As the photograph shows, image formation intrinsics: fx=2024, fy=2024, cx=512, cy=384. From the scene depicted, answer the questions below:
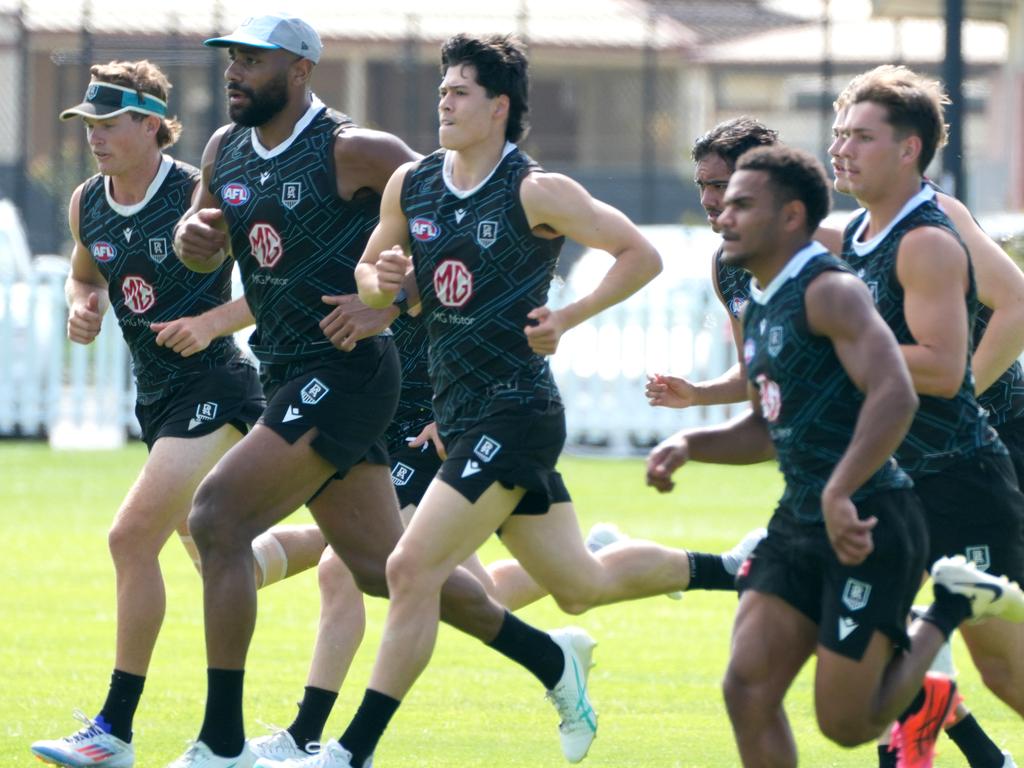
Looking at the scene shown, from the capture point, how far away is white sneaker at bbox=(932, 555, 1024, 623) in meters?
5.88

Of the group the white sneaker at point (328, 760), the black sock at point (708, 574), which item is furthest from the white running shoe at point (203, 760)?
the black sock at point (708, 574)

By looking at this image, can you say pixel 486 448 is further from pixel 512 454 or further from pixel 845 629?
pixel 845 629

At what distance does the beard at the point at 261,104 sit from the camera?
7117 millimetres

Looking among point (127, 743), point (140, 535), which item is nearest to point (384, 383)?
point (140, 535)

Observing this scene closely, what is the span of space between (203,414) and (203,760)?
1468mm

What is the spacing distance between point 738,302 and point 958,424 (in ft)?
Result: 5.09

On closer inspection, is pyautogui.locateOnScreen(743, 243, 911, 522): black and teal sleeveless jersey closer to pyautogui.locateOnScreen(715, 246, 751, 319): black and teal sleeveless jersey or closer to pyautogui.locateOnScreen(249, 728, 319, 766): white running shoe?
pyautogui.locateOnScreen(715, 246, 751, 319): black and teal sleeveless jersey

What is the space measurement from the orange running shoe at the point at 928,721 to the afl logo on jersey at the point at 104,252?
3449 millimetres

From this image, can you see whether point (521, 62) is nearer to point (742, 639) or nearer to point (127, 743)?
point (742, 639)

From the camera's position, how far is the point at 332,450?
22.8 ft

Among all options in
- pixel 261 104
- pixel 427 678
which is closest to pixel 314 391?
pixel 261 104

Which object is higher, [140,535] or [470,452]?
[470,452]

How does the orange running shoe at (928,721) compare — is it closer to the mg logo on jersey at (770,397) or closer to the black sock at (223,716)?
the mg logo on jersey at (770,397)

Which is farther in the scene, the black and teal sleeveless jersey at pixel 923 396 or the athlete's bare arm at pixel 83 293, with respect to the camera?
the athlete's bare arm at pixel 83 293
